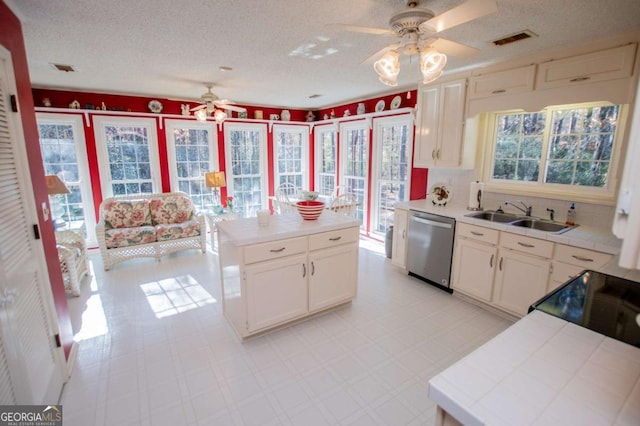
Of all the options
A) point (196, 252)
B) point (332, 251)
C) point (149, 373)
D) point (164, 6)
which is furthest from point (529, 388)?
point (196, 252)

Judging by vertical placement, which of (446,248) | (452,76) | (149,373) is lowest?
(149,373)

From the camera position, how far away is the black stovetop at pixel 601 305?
Result: 114 cm

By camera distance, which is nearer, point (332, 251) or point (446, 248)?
point (332, 251)

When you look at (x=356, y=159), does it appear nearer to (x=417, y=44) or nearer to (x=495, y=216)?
(x=495, y=216)

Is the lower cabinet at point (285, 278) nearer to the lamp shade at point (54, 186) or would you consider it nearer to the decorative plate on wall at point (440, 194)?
the decorative plate on wall at point (440, 194)

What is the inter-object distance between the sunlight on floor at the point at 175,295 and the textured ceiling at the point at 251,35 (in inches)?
97.5

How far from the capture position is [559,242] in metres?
2.42

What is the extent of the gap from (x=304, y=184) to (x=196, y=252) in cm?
283

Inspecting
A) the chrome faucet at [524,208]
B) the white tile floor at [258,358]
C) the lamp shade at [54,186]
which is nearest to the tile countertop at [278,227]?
the white tile floor at [258,358]

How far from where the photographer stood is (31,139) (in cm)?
194

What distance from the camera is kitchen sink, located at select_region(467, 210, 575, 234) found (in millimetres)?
2781

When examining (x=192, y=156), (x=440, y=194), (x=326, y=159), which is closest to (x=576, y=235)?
(x=440, y=194)

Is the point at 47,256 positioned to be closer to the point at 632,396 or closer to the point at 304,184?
the point at 632,396

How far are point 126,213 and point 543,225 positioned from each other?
5303 mm
